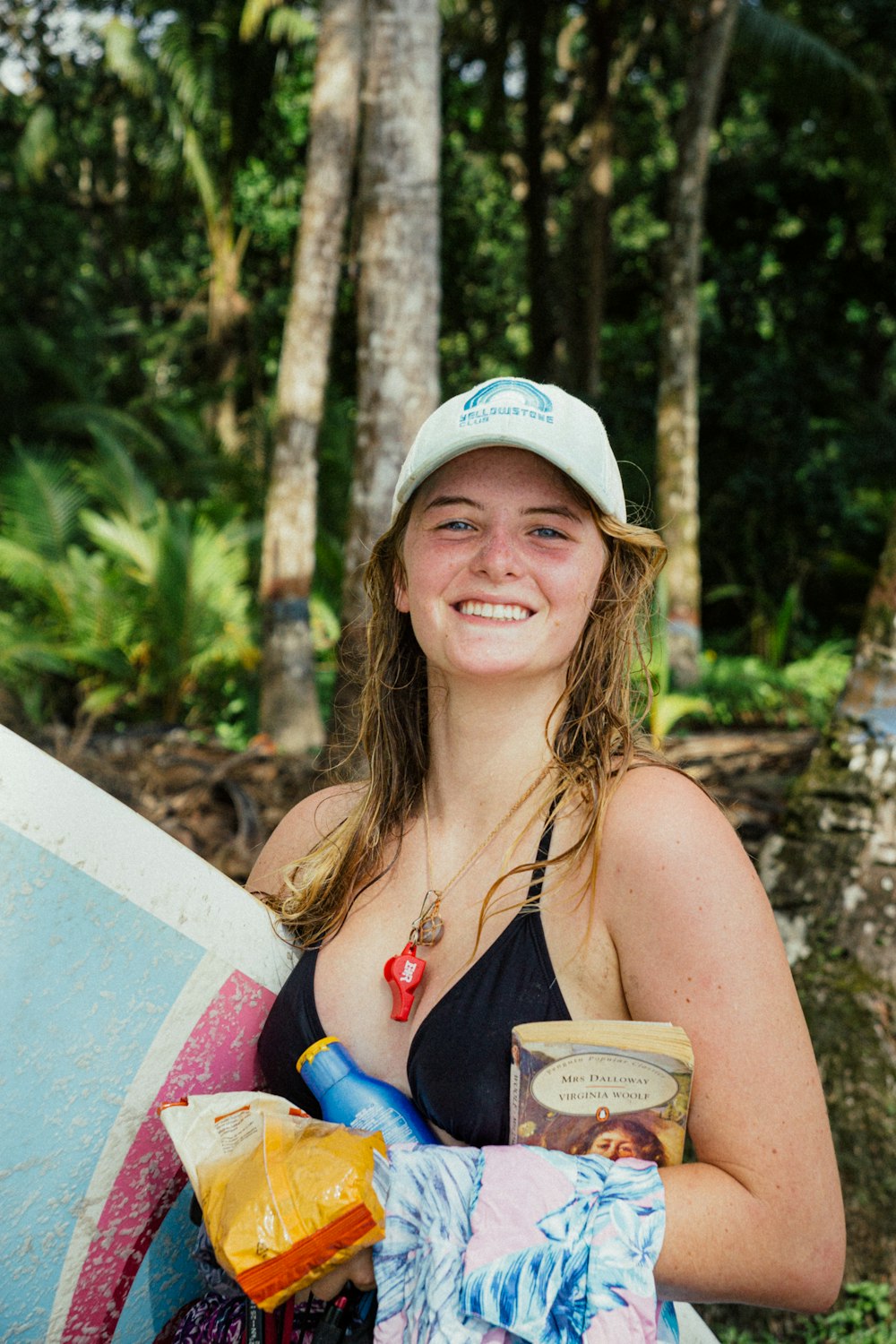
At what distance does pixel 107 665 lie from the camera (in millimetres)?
7828

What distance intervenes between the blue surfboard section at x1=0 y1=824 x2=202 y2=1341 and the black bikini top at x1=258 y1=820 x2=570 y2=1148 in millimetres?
434

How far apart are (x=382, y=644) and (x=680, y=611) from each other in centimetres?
714

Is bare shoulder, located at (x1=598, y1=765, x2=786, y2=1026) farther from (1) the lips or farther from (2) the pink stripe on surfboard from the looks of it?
(2) the pink stripe on surfboard

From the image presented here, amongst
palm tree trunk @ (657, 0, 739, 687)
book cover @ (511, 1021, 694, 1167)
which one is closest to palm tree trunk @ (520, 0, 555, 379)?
palm tree trunk @ (657, 0, 739, 687)

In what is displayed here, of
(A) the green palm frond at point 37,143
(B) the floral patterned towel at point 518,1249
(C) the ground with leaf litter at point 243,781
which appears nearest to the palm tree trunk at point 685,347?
(C) the ground with leaf litter at point 243,781

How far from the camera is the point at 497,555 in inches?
61.5

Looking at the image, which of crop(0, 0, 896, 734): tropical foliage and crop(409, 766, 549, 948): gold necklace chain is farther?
crop(0, 0, 896, 734): tropical foliage

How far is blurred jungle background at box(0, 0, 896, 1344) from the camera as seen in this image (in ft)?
12.0

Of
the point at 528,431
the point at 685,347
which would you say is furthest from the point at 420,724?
the point at 685,347

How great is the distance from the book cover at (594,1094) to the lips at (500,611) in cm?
56

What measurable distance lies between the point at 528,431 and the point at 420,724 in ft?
1.96

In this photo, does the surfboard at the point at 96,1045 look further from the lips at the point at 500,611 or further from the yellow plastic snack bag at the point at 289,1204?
the lips at the point at 500,611

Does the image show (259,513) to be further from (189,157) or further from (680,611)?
(189,157)

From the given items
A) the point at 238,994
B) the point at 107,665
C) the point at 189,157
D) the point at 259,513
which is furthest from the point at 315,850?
the point at 189,157
